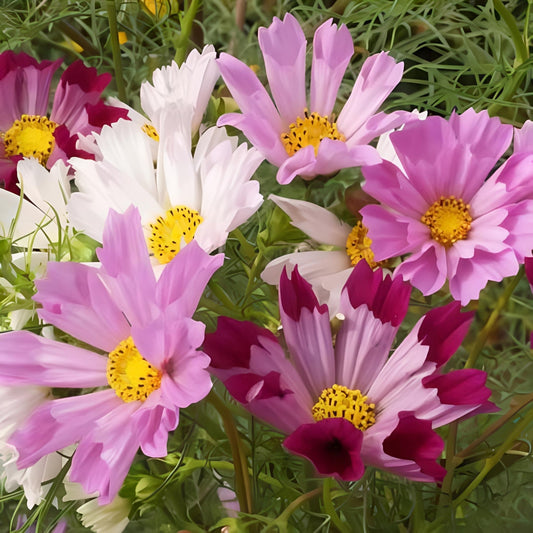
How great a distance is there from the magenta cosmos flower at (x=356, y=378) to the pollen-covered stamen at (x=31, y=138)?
0.15 m

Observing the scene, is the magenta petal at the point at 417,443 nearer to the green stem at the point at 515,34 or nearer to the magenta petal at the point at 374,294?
the magenta petal at the point at 374,294

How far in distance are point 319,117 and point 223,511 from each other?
0.14 m

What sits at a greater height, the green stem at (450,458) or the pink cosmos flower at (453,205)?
the pink cosmos flower at (453,205)

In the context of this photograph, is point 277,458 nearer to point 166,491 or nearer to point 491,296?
point 166,491

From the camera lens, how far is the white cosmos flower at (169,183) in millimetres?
244

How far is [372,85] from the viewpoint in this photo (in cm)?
27

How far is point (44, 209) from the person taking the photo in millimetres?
287

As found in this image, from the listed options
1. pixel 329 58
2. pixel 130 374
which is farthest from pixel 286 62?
pixel 130 374

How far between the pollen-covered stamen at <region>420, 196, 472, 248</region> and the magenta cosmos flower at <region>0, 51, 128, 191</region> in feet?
0.44

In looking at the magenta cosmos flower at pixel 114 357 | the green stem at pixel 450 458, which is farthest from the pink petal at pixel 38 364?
the green stem at pixel 450 458

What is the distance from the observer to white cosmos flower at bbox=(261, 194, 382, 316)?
26cm

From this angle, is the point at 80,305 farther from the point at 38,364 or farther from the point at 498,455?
the point at 498,455

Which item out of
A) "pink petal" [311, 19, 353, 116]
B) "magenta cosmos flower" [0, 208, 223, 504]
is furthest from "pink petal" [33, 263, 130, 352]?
"pink petal" [311, 19, 353, 116]

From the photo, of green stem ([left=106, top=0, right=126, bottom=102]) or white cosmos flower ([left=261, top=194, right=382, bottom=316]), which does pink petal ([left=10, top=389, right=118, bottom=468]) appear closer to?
white cosmos flower ([left=261, top=194, right=382, bottom=316])
